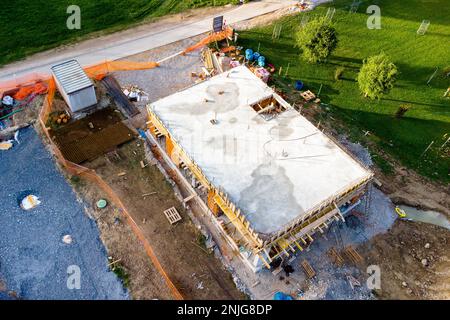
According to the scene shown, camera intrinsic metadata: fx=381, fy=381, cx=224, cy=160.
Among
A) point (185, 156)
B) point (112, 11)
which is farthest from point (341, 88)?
point (112, 11)

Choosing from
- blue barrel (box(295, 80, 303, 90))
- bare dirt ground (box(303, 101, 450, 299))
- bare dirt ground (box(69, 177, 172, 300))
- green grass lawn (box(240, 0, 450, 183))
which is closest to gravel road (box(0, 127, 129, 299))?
bare dirt ground (box(69, 177, 172, 300))

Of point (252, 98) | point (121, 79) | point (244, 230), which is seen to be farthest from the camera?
point (121, 79)

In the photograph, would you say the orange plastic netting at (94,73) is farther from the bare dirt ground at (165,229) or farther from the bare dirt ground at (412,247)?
the bare dirt ground at (412,247)

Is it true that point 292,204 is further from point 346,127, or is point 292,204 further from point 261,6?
point 261,6

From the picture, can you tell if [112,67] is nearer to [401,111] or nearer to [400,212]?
[401,111]

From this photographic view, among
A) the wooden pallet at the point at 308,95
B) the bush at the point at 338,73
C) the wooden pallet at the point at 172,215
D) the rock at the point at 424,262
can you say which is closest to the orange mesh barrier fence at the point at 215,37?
the wooden pallet at the point at 308,95

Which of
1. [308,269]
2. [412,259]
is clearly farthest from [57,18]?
[412,259]

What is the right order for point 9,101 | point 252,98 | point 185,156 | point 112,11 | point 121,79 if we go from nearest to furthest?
point 185,156
point 252,98
point 9,101
point 121,79
point 112,11
